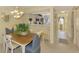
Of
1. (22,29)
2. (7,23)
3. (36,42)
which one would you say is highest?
(7,23)

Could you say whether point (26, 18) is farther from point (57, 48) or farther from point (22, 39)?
point (57, 48)

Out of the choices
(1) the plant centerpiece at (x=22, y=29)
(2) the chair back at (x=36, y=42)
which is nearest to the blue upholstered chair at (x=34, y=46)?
(2) the chair back at (x=36, y=42)

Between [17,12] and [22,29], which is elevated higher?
[17,12]

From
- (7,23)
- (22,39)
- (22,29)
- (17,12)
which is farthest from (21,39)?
(17,12)

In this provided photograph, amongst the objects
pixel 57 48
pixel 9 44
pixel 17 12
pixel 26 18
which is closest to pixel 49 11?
pixel 26 18

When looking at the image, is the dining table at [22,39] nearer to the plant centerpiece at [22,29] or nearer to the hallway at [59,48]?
the plant centerpiece at [22,29]

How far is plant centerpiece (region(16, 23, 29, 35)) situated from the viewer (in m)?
2.41

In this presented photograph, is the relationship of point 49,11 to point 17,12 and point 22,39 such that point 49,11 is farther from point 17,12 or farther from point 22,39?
point 22,39

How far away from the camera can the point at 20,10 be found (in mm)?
2408

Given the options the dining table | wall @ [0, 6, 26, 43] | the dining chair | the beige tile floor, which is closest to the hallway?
the beige tile floor

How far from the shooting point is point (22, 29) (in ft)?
7.98

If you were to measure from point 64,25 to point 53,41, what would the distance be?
0.32 metres

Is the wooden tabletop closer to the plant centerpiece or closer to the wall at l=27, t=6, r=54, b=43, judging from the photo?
the plant centerpiece
